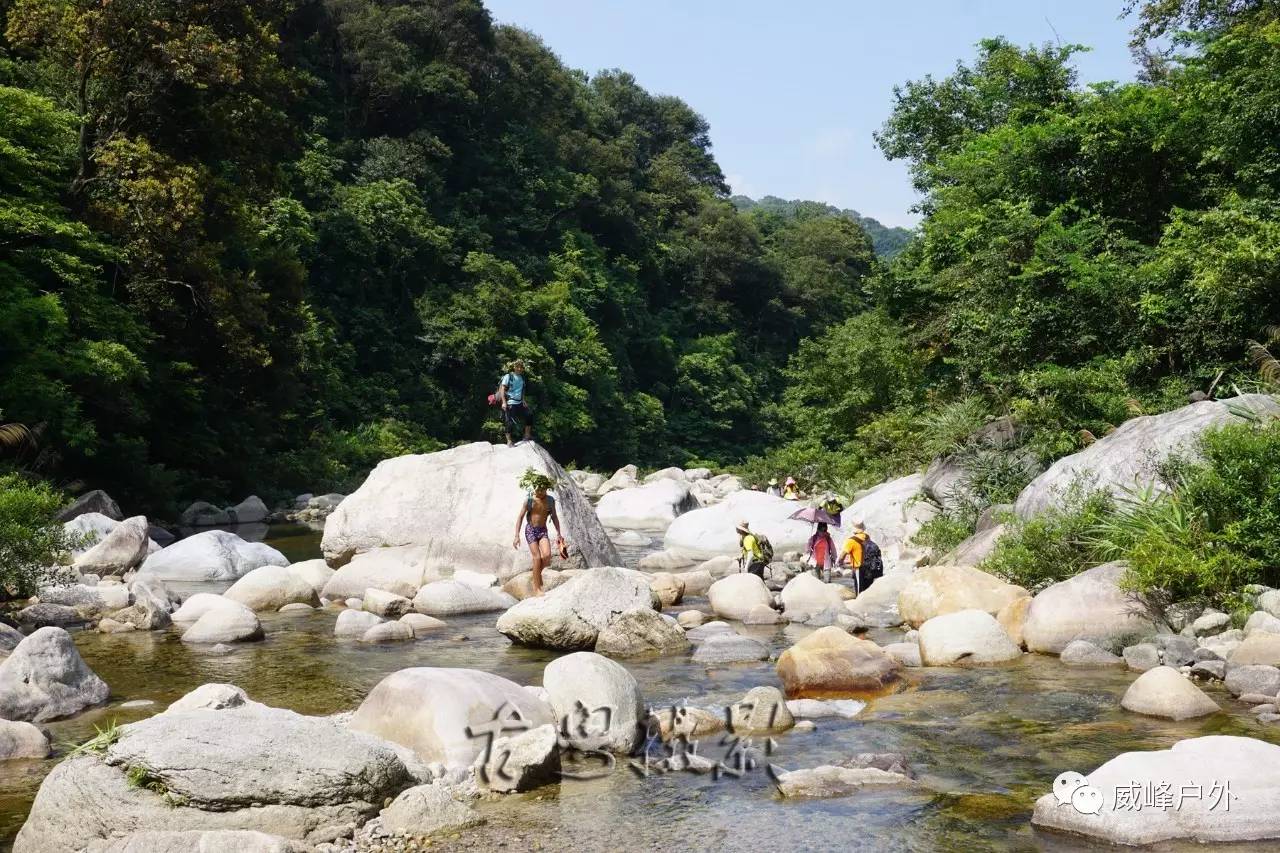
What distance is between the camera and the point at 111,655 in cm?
1238

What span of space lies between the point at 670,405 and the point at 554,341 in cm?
1301

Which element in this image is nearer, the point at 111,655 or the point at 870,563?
the point at 111,655

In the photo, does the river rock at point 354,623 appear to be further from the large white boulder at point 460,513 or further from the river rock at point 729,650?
the river rock at point 729,650

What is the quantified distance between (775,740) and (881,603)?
6.57 metres

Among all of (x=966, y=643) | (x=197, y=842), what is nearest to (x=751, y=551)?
(x=966, y=643)

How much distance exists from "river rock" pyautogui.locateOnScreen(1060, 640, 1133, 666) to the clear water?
132mm

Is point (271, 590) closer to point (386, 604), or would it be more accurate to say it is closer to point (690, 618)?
point (386, 604)

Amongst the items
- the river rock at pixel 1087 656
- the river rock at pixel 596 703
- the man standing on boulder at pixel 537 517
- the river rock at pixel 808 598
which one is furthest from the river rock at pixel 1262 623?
the man standing on boulder at pixel 537 517

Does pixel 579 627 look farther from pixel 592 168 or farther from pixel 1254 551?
pixel 592 168

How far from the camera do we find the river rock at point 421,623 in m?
13.7

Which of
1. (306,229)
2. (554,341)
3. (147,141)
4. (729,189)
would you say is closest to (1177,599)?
(147,141)

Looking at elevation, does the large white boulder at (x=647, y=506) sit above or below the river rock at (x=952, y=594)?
above

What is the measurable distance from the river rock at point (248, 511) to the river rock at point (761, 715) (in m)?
22.7

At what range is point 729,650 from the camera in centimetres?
1212
